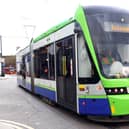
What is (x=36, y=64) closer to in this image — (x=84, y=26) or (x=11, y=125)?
(x=11, y=125)

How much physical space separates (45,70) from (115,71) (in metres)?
4.84

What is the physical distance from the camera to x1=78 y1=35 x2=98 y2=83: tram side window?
8609 millimetres

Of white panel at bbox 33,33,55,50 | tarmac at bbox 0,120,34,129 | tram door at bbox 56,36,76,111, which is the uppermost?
white panel at bbox 33,33,55,50

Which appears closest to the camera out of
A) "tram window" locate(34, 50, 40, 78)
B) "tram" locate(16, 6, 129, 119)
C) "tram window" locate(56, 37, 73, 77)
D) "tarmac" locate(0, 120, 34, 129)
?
"tram" locate(16, 6, 129, 119)

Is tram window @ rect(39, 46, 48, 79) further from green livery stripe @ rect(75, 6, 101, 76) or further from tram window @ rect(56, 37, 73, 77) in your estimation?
green livery stripe @ rect(75, 6, 101, 76)

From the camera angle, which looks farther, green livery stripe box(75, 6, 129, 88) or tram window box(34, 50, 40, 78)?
tram window box(34, 50, 40, 78)

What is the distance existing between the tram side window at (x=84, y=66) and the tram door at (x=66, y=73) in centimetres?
31

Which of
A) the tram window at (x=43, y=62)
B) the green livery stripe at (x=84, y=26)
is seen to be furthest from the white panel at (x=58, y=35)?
the green livery stripe at (x=84, y=26)

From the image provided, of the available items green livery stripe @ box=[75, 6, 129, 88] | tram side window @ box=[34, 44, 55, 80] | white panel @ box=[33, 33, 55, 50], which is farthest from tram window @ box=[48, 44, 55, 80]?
green livery stripe @ box=[75, 6, 129, 88]

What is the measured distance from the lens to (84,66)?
8.82 meters

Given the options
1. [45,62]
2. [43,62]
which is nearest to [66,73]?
[45,62]

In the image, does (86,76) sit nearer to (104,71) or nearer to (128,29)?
(104,71)

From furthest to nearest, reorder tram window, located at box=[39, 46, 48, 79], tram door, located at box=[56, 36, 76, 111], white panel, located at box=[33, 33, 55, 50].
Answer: tram window, located at box=[39, 46, 48, 79], white panel, located at box=[33, 33, 55, 50], tram door, located at box=[56, 36, 76, 111]

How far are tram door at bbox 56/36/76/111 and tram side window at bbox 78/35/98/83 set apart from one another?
12.1 inches
